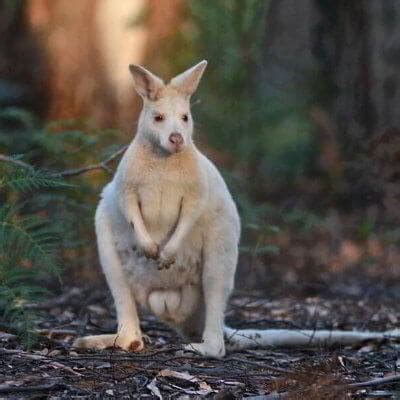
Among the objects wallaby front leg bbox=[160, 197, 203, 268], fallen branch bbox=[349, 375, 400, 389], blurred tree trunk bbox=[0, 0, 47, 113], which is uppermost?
Result: blurred tree trunk bbox=[0, 0, 47, 113]

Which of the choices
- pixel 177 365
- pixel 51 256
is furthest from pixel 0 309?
A: pixel 177 365

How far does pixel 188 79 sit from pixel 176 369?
54.4 inches

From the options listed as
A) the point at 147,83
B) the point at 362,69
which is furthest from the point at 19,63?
the point at 147,83

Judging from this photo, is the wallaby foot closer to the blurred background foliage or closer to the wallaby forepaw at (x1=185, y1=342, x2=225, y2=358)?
the wallaby forepaw at (x1=185, y1=342, x2=225, y2=358)

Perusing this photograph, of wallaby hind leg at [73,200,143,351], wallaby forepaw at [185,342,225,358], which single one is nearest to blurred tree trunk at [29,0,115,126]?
wallaby hind leg at [73,200,143,351]

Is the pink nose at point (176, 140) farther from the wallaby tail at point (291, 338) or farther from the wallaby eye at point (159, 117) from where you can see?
the wallaby tail at point (291, 338)

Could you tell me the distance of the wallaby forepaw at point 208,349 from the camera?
5.23 m

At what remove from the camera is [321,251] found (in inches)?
400

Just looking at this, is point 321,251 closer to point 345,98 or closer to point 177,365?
point 345,98

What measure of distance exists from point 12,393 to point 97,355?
754 millimetres

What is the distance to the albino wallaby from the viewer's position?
525cm

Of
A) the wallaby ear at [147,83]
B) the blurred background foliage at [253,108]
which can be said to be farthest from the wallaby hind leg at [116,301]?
the blurred background foliage at [253,108]

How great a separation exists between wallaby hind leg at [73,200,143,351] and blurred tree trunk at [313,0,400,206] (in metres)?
7.00

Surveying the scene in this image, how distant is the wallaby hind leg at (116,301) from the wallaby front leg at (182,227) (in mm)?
265
